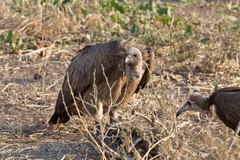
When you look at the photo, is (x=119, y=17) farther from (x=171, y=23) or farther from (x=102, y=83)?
(x=102, y=83)

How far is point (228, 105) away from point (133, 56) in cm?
115

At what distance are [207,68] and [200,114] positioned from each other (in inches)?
68.7

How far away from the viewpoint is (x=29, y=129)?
27.5 ft

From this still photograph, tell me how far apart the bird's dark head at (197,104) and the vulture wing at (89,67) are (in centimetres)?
85

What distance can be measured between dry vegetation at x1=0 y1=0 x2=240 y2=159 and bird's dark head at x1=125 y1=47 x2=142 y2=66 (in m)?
0.35

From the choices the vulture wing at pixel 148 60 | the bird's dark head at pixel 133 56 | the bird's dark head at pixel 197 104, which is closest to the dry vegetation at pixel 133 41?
the bird's dark head at pixel 197 104

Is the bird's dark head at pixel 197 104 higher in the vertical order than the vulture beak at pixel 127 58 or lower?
lower

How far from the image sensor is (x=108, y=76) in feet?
27.1

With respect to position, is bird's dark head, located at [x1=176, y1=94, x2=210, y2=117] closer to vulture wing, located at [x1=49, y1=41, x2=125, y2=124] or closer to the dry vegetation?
the dry vegetation

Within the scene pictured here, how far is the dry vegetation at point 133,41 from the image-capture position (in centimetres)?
694

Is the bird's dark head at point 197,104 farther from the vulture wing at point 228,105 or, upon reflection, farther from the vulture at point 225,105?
the vulture wing at point 228,105

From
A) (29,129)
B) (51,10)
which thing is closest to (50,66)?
(51,10)

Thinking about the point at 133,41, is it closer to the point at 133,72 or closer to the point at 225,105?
the point at 133,72

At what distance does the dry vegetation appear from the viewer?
694 cm
